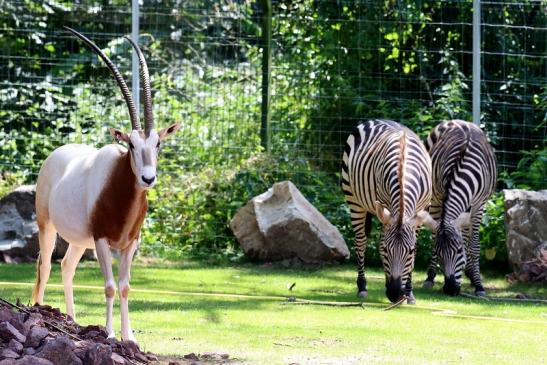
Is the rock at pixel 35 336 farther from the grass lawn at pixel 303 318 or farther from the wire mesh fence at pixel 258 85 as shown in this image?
the wire mesh fence at pixel 258 85

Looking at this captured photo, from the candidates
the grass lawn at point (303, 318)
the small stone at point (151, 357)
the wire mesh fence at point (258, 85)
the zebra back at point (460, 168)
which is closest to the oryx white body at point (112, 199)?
the grass lawn at point (303, 318)

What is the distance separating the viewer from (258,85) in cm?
1383

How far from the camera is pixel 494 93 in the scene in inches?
548

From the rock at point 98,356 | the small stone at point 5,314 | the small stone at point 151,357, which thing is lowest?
the small stone at point 151,357

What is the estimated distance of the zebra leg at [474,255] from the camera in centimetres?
1106

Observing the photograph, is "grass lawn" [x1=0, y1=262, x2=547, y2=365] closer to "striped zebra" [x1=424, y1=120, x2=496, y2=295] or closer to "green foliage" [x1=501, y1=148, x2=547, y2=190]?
"striped zebra" [x1=424, y1=120, x2=496, y2=295]

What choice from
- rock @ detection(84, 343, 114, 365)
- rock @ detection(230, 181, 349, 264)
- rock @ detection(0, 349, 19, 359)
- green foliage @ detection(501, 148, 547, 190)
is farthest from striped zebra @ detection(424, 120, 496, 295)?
rock @ detection(0, 349, 19, 359)

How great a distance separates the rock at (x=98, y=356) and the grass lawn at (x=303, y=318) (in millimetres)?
1244

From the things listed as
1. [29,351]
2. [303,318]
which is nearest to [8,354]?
[29,351]

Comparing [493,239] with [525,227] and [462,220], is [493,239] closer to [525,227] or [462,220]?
[525,227]

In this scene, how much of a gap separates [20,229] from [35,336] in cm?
640

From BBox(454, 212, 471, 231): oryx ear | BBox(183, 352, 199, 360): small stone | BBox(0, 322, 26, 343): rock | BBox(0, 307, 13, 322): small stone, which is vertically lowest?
BBox(183, 352, 199, 360): small stone

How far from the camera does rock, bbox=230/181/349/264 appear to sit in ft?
40.5

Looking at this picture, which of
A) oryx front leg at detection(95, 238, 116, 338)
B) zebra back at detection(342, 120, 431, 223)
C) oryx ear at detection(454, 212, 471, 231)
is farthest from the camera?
oryx ear at detection(454, 212, 471, 231)
